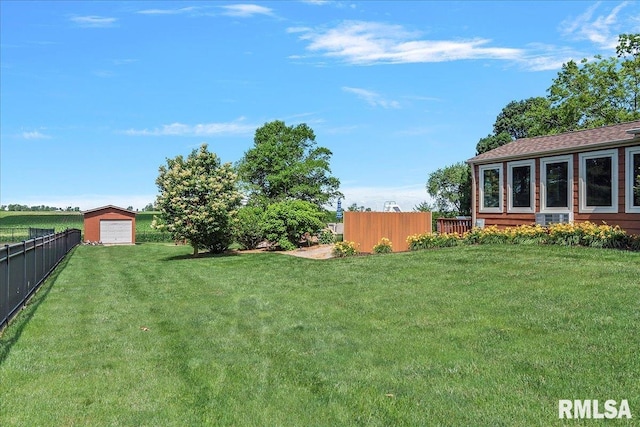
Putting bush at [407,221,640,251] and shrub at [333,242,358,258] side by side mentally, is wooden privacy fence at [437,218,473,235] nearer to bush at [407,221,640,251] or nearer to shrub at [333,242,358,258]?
bush at [407,221,640,251]

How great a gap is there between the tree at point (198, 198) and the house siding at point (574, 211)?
10445 mm

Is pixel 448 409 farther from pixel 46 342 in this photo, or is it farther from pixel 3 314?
pixel 3 314

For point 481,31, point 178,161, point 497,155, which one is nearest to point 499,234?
point 497,155

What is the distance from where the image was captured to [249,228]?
24.1 m

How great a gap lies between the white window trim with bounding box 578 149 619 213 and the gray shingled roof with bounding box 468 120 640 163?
291 mm

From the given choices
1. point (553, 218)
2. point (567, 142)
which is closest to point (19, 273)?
point (553, 218)

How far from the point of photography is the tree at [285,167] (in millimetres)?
35969

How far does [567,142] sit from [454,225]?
4.82m

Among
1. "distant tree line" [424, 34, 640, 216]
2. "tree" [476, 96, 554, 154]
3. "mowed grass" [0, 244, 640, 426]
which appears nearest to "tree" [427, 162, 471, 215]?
"tree" [476, 96, 554, 154]

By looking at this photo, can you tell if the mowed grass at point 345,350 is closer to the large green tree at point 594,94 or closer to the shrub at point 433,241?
the shrub at point 433,241

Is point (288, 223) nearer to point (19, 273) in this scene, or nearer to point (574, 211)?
point (574, 211)

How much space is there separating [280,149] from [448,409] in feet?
109

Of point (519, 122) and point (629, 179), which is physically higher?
→ point (519, 122)

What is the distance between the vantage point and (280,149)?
119ft
